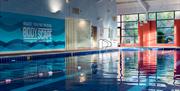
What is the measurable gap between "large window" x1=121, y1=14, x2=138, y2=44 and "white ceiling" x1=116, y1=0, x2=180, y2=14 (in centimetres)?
104

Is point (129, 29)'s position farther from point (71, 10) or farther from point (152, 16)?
point (71, 10)

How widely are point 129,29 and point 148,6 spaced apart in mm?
3211

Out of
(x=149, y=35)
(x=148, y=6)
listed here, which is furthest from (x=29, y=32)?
(x=149, y=35)

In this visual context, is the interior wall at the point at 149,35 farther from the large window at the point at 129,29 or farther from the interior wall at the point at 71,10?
the interior wall at the point at 71,10

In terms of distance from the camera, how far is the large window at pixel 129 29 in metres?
23.9

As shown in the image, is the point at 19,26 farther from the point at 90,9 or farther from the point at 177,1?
the point at 177,1

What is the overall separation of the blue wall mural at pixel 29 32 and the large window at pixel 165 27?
35.7 feet

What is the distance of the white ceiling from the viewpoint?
20719 millimetres

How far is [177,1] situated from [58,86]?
57.8 feet

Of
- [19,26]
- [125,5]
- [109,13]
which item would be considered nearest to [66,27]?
[19,26]

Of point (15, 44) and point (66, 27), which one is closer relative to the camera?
point (15, 44)

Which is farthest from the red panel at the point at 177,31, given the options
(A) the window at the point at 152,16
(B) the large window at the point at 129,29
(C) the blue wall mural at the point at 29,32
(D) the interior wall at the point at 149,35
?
(C) the blue wall mural at the point at 29,32

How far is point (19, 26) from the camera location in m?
11.6

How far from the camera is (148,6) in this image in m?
21.7
